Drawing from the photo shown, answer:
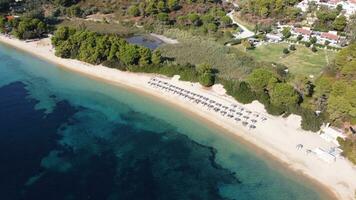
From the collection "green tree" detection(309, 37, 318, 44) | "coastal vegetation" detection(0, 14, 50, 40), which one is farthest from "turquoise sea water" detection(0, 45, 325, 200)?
"green tree" detection(309, 37, 318, 44)

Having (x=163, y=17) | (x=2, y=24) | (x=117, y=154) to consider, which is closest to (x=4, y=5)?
(x=2, y=24)

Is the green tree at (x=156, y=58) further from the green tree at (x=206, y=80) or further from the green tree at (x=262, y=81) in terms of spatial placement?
the green tree at (x=262, y=81)

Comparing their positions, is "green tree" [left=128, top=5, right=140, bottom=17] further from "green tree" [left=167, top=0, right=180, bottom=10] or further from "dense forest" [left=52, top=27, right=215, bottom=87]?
"dense forest" [left=52, top=27, right=215, bottom=87]

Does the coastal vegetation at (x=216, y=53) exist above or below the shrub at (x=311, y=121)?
above

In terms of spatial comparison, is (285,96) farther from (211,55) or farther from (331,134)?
(211,55)

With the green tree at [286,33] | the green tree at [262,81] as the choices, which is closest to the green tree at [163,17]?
the green tree at [286,33]

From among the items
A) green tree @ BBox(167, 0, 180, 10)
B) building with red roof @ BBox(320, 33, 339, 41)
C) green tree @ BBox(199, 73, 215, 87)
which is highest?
green tree @ BBox(167, 0, 180, 10)
